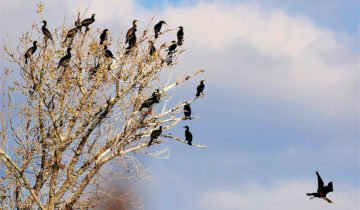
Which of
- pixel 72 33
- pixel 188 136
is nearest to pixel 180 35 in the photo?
pixel 188 136

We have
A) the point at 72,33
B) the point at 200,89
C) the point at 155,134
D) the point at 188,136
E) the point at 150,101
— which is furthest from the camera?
the point at 200,89

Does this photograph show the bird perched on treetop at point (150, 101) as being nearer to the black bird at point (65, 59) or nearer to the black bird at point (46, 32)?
the black bird at point (65, 59)

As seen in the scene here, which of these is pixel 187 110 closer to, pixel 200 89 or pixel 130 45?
pixel 200 89

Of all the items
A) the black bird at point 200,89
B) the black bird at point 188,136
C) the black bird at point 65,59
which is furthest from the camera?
the black bird at point 200,89

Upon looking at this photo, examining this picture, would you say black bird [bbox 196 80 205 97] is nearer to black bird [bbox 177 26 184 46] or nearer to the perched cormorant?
black bird [bbox 177 26 184 46]

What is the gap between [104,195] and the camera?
1691 centimetres

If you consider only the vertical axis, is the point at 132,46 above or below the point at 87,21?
below

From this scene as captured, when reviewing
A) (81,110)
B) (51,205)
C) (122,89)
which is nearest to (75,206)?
(51,205)

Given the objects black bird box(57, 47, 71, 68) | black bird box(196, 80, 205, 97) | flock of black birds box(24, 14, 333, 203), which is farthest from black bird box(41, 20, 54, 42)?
black bird box(196, 80, 205, 97)

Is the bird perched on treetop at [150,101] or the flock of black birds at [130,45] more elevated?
the flock of black birds at [130,45]

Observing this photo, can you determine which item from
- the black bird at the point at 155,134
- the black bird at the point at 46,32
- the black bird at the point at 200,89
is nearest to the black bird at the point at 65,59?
the black bird at the point at 46,32

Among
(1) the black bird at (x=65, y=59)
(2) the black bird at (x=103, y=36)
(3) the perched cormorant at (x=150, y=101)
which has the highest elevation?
(2) the black bird at (x=103, y=36)

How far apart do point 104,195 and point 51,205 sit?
1.85 metres

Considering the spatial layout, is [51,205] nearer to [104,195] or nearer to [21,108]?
[104,195]
